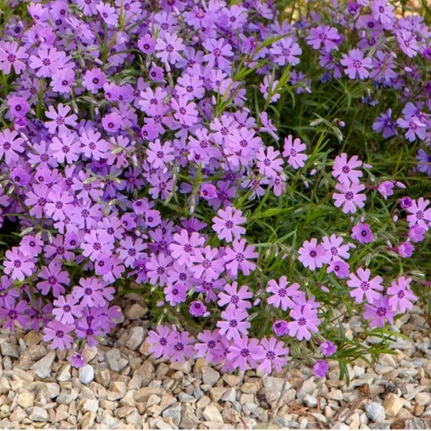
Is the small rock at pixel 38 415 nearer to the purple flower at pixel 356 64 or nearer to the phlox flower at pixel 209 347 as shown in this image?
the phlox flower at pixel 209 347

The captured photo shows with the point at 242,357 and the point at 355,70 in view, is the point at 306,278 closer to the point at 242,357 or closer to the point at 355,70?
the point at 242,357

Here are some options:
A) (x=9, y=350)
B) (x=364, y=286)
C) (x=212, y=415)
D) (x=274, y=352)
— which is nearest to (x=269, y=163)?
(x=364, y=286)

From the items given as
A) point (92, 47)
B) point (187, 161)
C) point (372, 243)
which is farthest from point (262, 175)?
point (92, 47)

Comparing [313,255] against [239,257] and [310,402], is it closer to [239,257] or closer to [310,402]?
[239,257]

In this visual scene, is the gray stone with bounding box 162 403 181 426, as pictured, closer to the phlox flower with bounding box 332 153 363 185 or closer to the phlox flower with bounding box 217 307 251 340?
the phlox flower with bounding box 217 307 251 340

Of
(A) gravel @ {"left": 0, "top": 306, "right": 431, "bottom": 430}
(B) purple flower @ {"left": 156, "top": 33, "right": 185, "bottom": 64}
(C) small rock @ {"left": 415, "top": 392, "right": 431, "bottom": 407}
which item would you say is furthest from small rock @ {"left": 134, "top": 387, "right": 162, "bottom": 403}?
(B) purple flower @ {"left": 156, "top": 33, "right": 185, "bottom": 64}

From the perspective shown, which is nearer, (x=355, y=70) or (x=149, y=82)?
(x=149, y=82)
